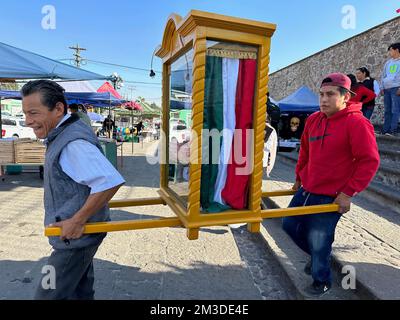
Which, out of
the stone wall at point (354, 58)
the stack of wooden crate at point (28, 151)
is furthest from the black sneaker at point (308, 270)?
the stone wall at point (354, 58)

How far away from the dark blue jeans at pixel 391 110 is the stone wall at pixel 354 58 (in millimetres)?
2464

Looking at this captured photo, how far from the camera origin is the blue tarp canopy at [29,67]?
18.8 feet

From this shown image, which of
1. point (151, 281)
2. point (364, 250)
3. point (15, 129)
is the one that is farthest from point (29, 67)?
point (15, 129)

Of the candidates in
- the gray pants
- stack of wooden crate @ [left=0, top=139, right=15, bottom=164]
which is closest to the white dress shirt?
the gray pants

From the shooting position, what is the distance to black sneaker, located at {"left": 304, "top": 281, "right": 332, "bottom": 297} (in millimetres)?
2672

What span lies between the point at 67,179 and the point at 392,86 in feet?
22.3

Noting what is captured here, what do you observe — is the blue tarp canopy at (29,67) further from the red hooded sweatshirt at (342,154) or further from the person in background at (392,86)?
the person in background at (392,86)

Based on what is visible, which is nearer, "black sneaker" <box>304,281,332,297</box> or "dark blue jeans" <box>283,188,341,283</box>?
"dark blue jeans" <box>283,188,341,283</box>

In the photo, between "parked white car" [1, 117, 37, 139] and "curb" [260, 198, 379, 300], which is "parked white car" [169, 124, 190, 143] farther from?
"parked white car" [1, 117, 37, 139]

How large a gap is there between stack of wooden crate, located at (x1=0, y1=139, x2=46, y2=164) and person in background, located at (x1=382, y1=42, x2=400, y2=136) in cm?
742

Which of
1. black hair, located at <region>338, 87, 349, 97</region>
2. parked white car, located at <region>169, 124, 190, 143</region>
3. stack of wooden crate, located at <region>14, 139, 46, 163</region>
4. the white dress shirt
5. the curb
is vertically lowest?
the curb
